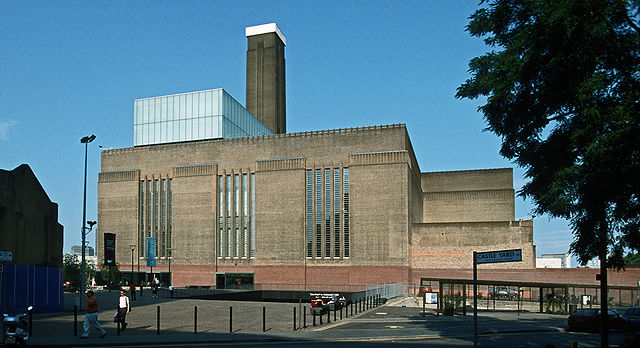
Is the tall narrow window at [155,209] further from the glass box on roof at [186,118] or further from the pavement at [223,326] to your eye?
the pavement at [223,326]

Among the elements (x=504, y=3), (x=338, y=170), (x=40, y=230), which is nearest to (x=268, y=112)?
(x=338, y=170)

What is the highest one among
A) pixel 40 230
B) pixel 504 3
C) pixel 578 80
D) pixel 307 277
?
pixel 504 3

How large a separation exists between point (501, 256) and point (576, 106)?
18.0ft

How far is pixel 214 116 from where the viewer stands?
82500mm

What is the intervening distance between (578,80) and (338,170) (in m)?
55.4

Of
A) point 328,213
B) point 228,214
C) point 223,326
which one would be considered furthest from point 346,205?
point 223,326

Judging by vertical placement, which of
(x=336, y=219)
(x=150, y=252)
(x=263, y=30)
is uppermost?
(x=263, y=30)

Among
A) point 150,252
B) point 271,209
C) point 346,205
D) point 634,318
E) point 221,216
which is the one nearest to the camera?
point 634,318

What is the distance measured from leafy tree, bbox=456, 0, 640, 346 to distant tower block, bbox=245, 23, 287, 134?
289ft

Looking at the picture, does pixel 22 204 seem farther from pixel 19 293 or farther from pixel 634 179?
pixel 634 179

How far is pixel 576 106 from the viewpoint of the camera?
1742 centimetres

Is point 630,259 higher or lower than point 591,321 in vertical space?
lower

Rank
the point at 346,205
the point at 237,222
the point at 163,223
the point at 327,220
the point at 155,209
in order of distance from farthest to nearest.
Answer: the point at 155,209 < the point at 163,223 < the point at 237,222 < the point at 327,220 < the point at 346,205

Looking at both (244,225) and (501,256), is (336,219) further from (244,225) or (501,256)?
(501,256)
